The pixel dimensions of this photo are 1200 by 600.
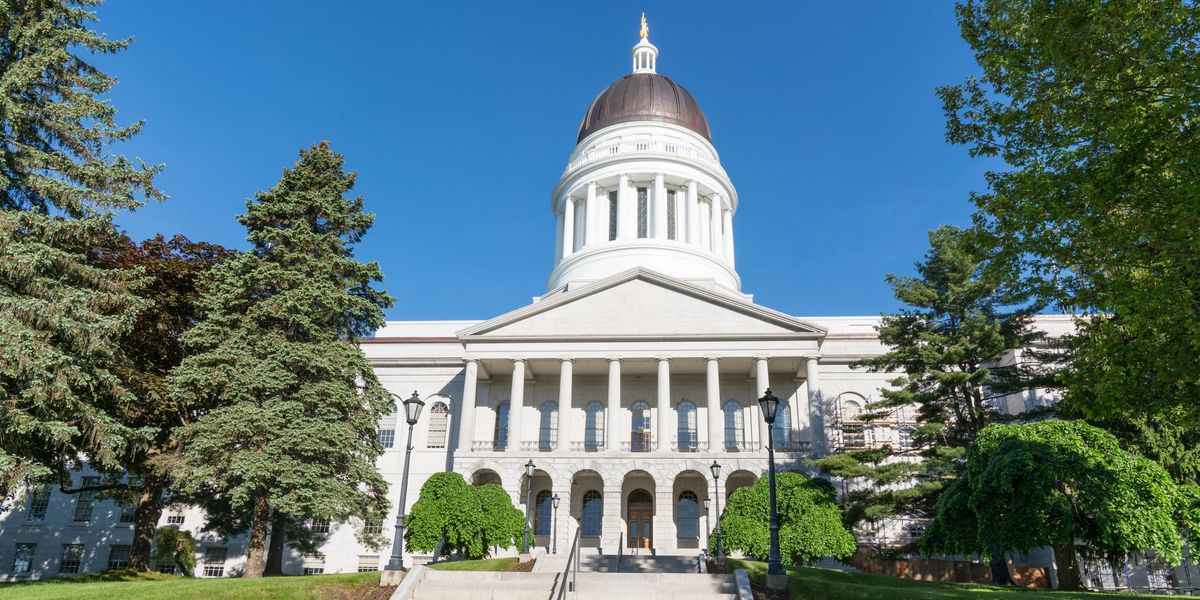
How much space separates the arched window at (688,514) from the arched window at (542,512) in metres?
5.75

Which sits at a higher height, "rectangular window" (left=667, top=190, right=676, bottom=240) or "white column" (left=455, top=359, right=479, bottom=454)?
"rectangular window" (left=667, top=190, right=676, bottom=240)

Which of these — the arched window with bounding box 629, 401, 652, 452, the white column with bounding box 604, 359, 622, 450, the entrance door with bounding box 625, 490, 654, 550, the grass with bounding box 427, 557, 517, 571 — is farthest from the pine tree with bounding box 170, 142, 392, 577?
the arched window with bounding box 629, 401, 652, 452

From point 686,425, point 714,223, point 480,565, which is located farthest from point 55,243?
point 714,223

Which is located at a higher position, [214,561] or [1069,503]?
[1069,503]

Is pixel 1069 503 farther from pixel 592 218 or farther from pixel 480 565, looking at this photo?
pixel 592 218

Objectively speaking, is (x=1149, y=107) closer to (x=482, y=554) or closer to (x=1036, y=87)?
(x=1036, y=87)

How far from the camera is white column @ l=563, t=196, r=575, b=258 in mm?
47719

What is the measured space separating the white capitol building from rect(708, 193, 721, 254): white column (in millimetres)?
12554

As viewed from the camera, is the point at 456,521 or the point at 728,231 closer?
the point at 456,521

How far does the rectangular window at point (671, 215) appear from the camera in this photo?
47.1 metres

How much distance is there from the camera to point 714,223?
48.7 meters

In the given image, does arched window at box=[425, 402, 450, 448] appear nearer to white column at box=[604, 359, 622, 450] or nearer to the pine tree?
white column at box=[604, 359, 622, 450]

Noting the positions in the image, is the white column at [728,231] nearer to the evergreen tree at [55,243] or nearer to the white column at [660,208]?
the white column at [660,208]

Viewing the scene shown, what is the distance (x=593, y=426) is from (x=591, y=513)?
4.09 metres
